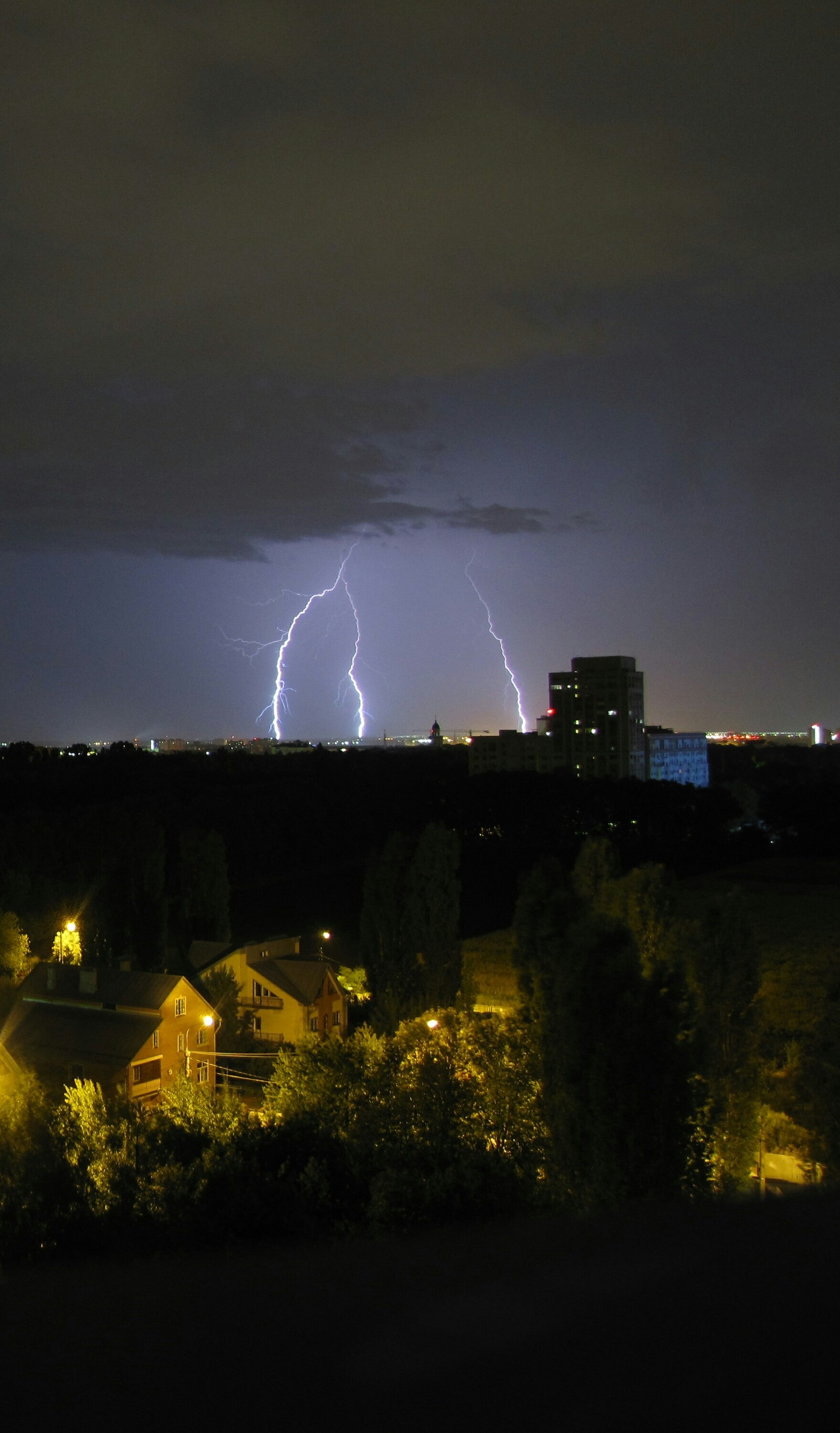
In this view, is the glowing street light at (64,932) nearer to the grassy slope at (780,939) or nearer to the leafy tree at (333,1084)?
the grassy slope at (780,939)

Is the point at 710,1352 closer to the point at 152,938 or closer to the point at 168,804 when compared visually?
the point at 152,938

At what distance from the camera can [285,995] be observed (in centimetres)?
1920

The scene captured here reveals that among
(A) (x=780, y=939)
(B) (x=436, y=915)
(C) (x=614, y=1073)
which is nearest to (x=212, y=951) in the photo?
(B) (x=436, y=915)

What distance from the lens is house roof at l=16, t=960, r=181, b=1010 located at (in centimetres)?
1650

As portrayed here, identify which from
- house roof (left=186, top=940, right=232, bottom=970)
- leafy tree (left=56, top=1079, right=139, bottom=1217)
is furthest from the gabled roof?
leafy tree (left=56, top=1079, right=139, bottom=1217)

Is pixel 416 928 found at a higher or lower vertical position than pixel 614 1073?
lower

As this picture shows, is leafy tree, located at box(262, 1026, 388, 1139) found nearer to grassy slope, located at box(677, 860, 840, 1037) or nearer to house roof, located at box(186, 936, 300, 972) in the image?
grassy slope, located at box(677, 860, 840, 1037)

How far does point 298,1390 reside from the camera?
1.84 metres

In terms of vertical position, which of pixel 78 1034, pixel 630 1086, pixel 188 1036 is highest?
pixel 630 1086

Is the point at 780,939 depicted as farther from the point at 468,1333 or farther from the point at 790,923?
the point at 468,1333

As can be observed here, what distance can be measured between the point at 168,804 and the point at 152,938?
21.4 m

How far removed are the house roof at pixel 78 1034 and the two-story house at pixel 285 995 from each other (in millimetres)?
3567

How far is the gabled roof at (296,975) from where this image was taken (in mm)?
19188

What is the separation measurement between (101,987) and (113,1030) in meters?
2.40
